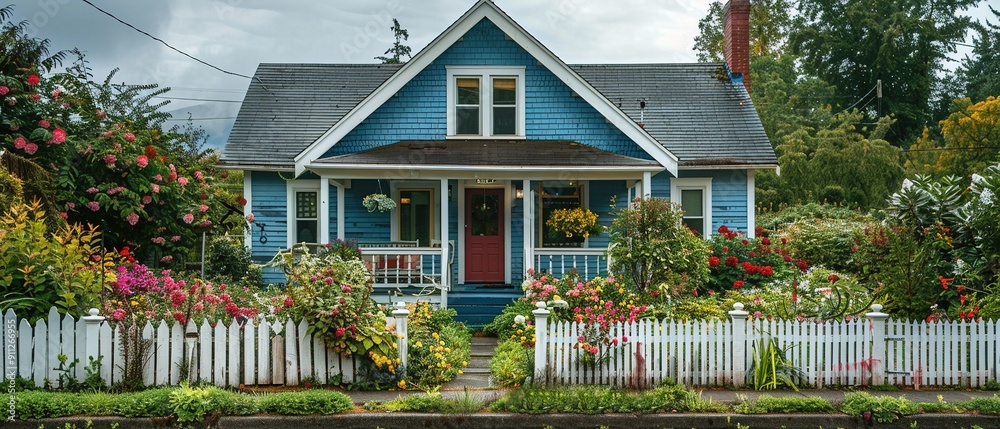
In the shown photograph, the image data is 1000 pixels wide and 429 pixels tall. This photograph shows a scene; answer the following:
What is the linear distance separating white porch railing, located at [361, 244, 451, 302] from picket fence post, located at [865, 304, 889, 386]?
7.13 meters

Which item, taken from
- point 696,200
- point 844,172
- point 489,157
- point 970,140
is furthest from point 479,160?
point 970,140

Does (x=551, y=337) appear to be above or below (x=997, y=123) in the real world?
below

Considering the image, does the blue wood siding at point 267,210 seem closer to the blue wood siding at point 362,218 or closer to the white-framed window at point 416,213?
the blue wood siding at point 362,218

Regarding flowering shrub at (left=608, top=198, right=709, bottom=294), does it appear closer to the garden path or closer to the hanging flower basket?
the garden path

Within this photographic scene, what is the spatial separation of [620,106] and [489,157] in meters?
5.28

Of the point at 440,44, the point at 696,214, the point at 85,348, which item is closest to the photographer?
the point at 85,348

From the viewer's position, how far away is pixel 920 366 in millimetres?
10086

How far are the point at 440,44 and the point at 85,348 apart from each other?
9.00m

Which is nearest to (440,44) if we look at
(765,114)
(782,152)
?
(782,152)

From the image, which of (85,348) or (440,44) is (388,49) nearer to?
(440,44)

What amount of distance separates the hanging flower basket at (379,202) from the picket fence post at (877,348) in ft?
30.4

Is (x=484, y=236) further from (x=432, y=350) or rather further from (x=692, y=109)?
(x=432, y=350)

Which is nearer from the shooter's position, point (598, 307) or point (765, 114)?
point (598, 307)

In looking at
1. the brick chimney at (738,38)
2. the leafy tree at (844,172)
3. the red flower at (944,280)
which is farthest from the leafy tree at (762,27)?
the red flower at (944,280)
